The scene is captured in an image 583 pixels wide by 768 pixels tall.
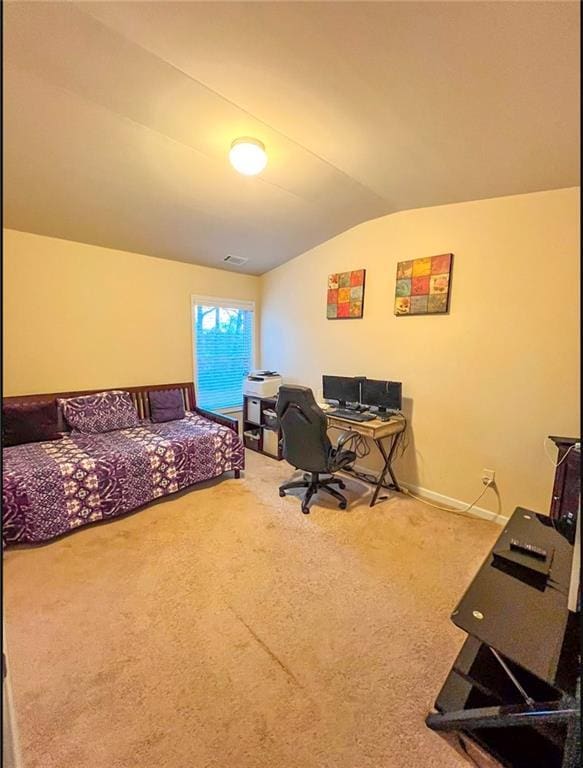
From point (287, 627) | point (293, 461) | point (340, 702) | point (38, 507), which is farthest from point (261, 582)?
point (38, 507)

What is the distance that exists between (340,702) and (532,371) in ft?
7.14

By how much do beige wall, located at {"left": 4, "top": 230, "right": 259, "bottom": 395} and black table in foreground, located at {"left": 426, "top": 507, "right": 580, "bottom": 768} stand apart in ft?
→ 11.0

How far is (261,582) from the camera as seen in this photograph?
1.99 meters

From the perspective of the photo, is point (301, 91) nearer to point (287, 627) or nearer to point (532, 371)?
point (532, 371)

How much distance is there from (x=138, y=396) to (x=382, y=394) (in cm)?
241

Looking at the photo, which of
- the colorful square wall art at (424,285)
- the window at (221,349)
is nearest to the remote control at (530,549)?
the colorful square wall art at (424,285)

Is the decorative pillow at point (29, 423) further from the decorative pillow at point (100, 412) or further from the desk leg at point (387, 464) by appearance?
the desk leg at point (387, 464)

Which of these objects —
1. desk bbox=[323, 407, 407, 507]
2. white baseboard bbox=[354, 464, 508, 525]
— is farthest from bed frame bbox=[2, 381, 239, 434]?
white baseboard bbox=[354, 464, 508, 525]

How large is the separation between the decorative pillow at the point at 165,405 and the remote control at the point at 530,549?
9.88 feet

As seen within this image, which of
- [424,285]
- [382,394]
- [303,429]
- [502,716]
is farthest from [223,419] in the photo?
[502,716]

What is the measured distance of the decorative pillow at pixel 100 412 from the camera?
121 inches

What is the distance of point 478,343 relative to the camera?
2602 millimetres

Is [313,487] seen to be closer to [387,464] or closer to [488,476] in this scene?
[387,464]

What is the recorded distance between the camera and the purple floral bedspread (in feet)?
7.29
